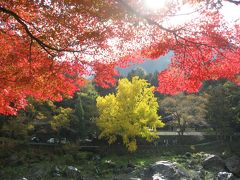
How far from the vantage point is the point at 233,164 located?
95.5 feet

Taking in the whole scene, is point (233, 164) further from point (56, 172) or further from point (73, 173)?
point (56, 172)

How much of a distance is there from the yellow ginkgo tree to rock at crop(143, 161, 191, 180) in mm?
5731

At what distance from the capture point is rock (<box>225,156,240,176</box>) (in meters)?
28.3

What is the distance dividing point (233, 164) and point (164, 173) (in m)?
9.10

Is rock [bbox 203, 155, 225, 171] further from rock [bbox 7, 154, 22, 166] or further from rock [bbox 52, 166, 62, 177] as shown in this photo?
rock [bbox 7, 154, 22, 166]

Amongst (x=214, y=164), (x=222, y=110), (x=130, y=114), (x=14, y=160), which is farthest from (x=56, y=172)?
(x=222, y=110)

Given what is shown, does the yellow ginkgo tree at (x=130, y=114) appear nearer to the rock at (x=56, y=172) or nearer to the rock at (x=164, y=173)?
the rock at (x=164, y=173)

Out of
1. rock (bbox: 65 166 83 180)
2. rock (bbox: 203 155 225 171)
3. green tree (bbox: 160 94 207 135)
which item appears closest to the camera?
rock (bbox: 65 166 83 180)

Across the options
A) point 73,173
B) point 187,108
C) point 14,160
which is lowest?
point 73,173

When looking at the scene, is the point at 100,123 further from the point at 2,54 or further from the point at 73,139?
the point at 2,54

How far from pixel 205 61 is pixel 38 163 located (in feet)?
70.8

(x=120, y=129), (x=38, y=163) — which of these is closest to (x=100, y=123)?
(x=120, y=129)

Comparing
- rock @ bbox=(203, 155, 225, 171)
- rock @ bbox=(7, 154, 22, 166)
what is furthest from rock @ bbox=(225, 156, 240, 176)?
rock @ bbox=(7, 154, 22, 166)

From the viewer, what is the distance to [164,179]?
2228 cm
